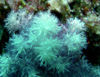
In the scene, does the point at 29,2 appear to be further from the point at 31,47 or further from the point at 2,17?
the point at 31,47

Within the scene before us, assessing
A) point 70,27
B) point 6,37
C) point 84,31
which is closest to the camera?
point 70,27

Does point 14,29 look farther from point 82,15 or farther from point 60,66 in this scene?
point 82,15

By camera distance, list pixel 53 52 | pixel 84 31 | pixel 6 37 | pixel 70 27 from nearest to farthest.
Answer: pixel 53 52 < pixel 70 27 < pixel 84 31 < pixel 6 37

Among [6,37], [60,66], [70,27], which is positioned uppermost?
[70,27]

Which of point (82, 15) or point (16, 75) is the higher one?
point (82, 15)

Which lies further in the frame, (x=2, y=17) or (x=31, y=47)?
(x=2, y=17)

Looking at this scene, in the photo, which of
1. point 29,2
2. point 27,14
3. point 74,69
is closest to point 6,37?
point 27,14

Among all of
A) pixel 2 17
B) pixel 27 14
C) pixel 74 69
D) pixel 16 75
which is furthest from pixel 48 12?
pixel 16 75
